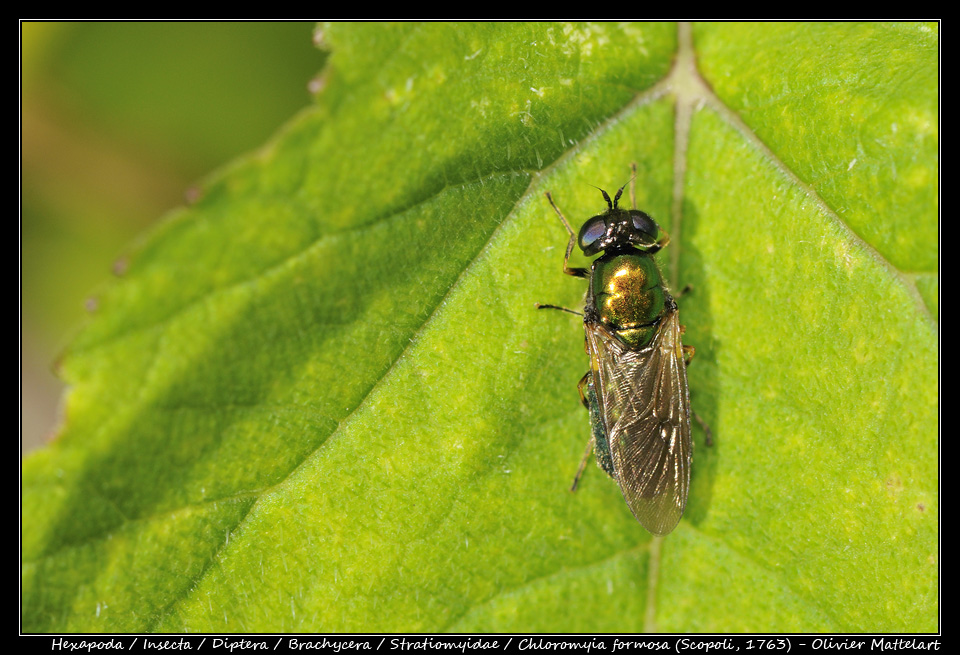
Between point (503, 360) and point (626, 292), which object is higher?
point (626, 292)

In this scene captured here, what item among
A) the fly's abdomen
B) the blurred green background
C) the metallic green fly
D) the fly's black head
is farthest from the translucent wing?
the blurred green background

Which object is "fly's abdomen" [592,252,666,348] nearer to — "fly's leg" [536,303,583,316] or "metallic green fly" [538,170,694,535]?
"metallic green fly" [538,170,694,535]

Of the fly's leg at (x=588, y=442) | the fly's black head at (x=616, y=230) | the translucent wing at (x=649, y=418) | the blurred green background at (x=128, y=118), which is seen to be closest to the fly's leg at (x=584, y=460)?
the fly's leg at (x=588, y=442)

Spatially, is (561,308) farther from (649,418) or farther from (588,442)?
(649,418)

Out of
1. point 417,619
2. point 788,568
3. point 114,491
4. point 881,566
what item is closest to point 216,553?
point 114,491

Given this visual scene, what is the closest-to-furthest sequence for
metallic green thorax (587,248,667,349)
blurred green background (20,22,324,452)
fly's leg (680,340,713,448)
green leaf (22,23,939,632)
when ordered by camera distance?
green leaf (22,23,939,632), fly's leg (680,340,713,448), metallic green thorax (587,248,667,349), blurred green background (20,22,324,452)

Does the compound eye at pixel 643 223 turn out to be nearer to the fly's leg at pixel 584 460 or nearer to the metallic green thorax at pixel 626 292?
the metallic green thorax at pixel 626 292

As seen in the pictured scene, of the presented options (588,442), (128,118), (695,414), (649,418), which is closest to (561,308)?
(588,442)
